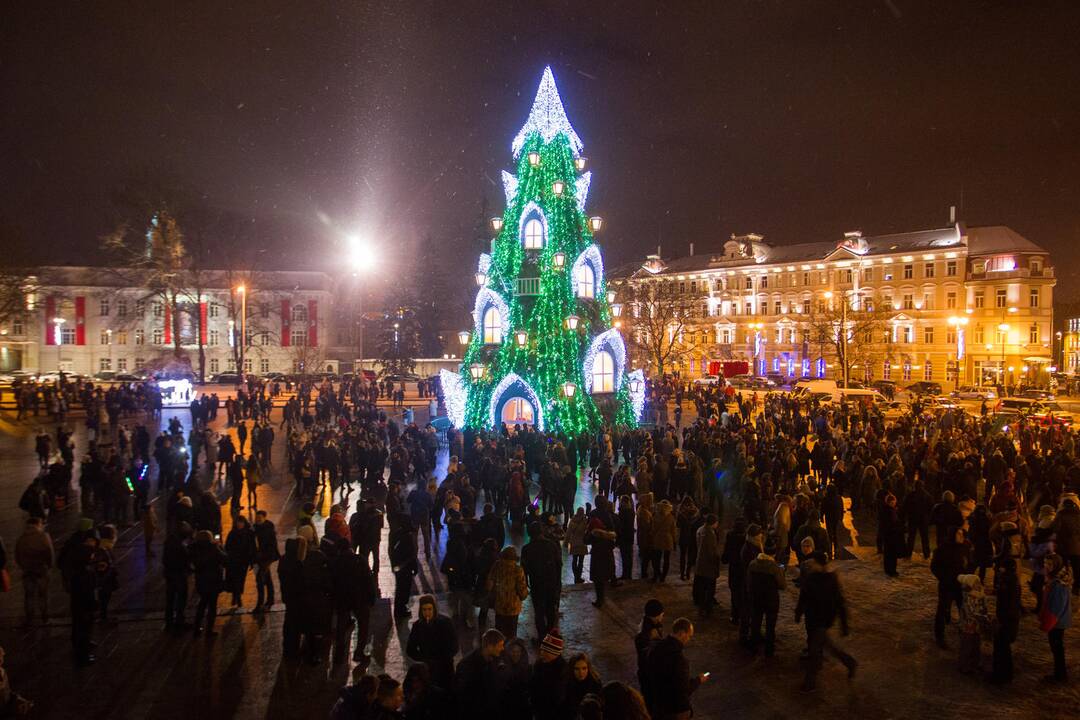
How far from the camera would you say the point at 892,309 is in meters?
61.0

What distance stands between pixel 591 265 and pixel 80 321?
58.2 metres

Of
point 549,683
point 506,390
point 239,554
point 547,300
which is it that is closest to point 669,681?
point 549,683

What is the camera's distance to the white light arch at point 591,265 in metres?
25.7

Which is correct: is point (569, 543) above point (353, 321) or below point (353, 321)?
below

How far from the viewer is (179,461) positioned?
15820 mm

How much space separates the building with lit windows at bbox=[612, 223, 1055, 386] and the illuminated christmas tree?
27839mm

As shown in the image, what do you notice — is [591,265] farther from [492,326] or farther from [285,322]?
[285,322]

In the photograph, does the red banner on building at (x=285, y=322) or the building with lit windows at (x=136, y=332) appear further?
the red banner on building at (x=285, y=322)

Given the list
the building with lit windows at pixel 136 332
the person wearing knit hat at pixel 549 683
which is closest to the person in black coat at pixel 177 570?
the person wearing knit hat at pixel 549 683

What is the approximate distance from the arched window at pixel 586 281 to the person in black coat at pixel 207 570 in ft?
62.7

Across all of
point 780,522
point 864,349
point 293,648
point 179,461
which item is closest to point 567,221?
point 179,461

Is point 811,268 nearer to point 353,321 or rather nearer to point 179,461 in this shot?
point 353,321

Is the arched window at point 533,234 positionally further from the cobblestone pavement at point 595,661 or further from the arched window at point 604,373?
the cobblestone pavement at point 595,661

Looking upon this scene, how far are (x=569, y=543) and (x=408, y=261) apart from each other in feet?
214
